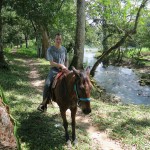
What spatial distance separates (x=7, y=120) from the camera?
3457 millimetres

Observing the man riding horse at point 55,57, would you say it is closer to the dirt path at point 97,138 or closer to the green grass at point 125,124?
the dirt path at point 97,138

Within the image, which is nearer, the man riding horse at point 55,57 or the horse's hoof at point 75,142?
the horse's hoof at point 75,142

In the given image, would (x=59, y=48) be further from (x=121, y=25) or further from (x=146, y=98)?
(x=146, y=98)

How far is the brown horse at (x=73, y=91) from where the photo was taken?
577cm

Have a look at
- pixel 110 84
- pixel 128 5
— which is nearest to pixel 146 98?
pixel 110 84

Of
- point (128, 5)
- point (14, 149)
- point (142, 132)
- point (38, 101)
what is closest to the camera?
point (14, 149)

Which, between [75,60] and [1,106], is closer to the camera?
[1,106]

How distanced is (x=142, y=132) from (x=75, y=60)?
934cm

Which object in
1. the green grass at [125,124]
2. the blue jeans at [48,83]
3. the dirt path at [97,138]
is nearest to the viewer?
the dirt path at [97,138]

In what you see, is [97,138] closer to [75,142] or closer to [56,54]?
[75,142]

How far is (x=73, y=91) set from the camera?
642cm

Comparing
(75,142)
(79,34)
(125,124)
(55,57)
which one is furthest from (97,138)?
(79,34)

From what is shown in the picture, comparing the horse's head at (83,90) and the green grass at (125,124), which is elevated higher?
the horse's head at (83,90)

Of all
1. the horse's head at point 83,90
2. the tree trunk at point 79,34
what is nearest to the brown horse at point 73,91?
the horse's head at point 83,90
